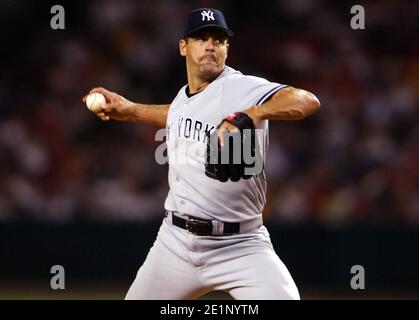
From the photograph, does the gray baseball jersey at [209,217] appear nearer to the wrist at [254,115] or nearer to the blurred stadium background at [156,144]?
the wrist at [254,115]

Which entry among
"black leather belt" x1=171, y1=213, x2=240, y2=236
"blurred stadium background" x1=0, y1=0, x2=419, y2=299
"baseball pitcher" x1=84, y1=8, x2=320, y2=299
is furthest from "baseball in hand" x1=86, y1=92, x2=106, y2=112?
"blurred stadium background" x1=0, y1=0, x2=419, y2=299

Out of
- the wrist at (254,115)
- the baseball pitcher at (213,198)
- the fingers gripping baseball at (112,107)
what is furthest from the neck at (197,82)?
the wrist at (254,115)

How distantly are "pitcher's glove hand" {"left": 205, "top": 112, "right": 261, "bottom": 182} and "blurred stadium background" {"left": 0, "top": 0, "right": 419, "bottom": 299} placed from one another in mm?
3861

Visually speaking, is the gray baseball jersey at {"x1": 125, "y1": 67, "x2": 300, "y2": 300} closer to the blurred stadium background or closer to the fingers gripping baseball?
the fingers gripping baseball

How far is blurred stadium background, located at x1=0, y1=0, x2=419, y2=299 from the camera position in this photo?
25.2 ft

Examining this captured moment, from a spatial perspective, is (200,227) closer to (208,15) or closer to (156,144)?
(208,15)

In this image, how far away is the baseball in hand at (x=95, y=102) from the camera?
4531 mm

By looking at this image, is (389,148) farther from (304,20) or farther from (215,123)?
(215,123)

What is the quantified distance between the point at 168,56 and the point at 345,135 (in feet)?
7.59

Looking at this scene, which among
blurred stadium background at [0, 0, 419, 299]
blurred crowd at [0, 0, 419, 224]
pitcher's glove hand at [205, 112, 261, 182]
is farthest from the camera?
blurred crowd at [0, 0, 419, 224]

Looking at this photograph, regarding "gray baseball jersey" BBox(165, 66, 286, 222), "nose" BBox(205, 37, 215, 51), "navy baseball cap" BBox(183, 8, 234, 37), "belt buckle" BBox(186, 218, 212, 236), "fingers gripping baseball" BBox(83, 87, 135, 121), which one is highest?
"navy baseball cap" BBox(183, 8, 234, 37)

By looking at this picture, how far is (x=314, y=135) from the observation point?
8.49 metres

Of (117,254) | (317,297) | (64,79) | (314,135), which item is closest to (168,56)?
(64,79)

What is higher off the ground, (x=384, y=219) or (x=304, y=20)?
(x=304, y=20)
